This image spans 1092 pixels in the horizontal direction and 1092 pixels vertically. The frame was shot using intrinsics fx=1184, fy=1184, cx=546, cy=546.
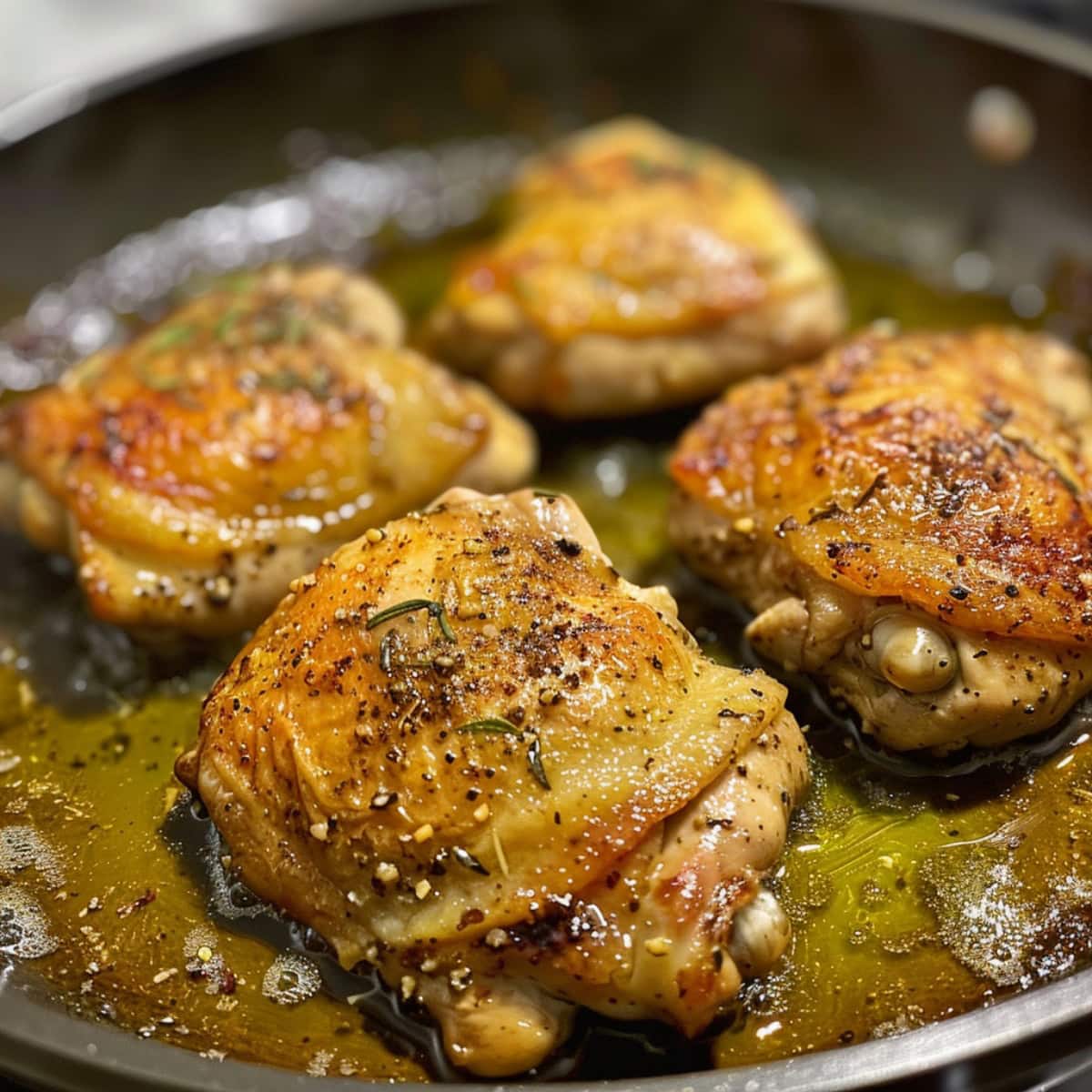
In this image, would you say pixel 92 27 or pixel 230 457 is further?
pixel 92 27

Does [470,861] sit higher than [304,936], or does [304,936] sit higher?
[470,861]

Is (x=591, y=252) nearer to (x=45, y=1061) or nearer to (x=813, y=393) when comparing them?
(x=813, y=393)

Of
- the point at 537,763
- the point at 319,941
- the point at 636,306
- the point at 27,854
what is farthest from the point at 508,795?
the point at 636,306

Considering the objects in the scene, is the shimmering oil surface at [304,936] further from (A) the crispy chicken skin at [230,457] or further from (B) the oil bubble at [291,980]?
(A) the crispy chicken skin at [230,457]

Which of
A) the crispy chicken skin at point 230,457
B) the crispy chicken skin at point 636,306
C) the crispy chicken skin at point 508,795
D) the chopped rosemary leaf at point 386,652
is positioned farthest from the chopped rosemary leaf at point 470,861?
the crispy chicken skin at point 636,306

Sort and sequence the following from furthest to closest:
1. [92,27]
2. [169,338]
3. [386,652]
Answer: [92,27]
[169,338]
[386,652]

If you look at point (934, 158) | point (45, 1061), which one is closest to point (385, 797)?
point (45, 1061)

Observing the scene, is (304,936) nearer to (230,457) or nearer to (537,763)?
(537,763)
